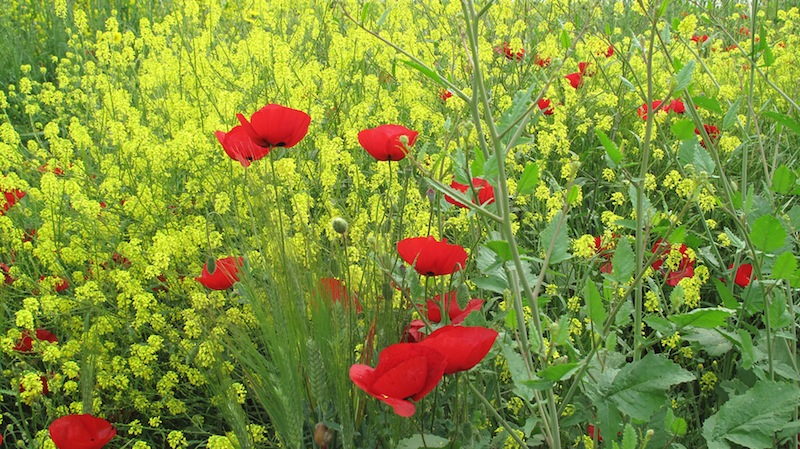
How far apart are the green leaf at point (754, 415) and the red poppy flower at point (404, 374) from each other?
0.37m

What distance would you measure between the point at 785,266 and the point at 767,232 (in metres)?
0.05

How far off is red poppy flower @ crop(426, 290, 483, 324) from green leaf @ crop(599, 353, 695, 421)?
236 millimetres

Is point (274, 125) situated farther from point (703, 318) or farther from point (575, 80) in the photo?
point (575, 80)

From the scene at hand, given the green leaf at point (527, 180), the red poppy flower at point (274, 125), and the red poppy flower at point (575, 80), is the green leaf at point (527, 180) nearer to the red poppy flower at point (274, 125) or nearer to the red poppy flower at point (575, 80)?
the red poppy flower at point (274, 125)

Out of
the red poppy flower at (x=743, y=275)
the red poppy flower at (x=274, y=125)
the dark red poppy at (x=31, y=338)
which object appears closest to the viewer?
the red poppy flower at (x=274, y=125)

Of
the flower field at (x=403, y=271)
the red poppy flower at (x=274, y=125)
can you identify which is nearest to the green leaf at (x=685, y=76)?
the flower field at (x=403, y=271)

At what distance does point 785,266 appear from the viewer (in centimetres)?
102

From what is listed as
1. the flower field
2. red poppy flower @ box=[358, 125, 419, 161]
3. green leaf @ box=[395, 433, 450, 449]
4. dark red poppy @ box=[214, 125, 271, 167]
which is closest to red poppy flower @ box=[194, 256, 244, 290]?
the flower field

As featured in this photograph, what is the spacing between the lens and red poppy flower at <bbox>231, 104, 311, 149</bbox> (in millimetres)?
1247

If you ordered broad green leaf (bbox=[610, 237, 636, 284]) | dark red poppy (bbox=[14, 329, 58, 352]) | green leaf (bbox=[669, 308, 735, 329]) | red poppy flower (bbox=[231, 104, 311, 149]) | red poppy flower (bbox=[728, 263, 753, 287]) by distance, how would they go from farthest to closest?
dark red poppy (bbox=[14, 329, 58, 352]), red poppy flower (bbox=[728, 263, 753, 287]), red poppy flower (bbox=[231, 104, 311, 149]), broad green leaf (bbox=[610, 237, 636, 284]), green leaf (bbox=[669, 308, 735, 329])

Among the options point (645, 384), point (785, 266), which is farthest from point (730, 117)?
point (645, 384)

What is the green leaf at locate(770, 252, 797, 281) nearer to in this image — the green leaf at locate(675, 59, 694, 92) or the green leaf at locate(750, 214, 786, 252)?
the green leaf at locate(750, 214, 786, 252)

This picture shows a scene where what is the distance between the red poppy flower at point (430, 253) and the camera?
1.05 m

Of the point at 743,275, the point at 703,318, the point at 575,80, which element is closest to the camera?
the point at 703,318
